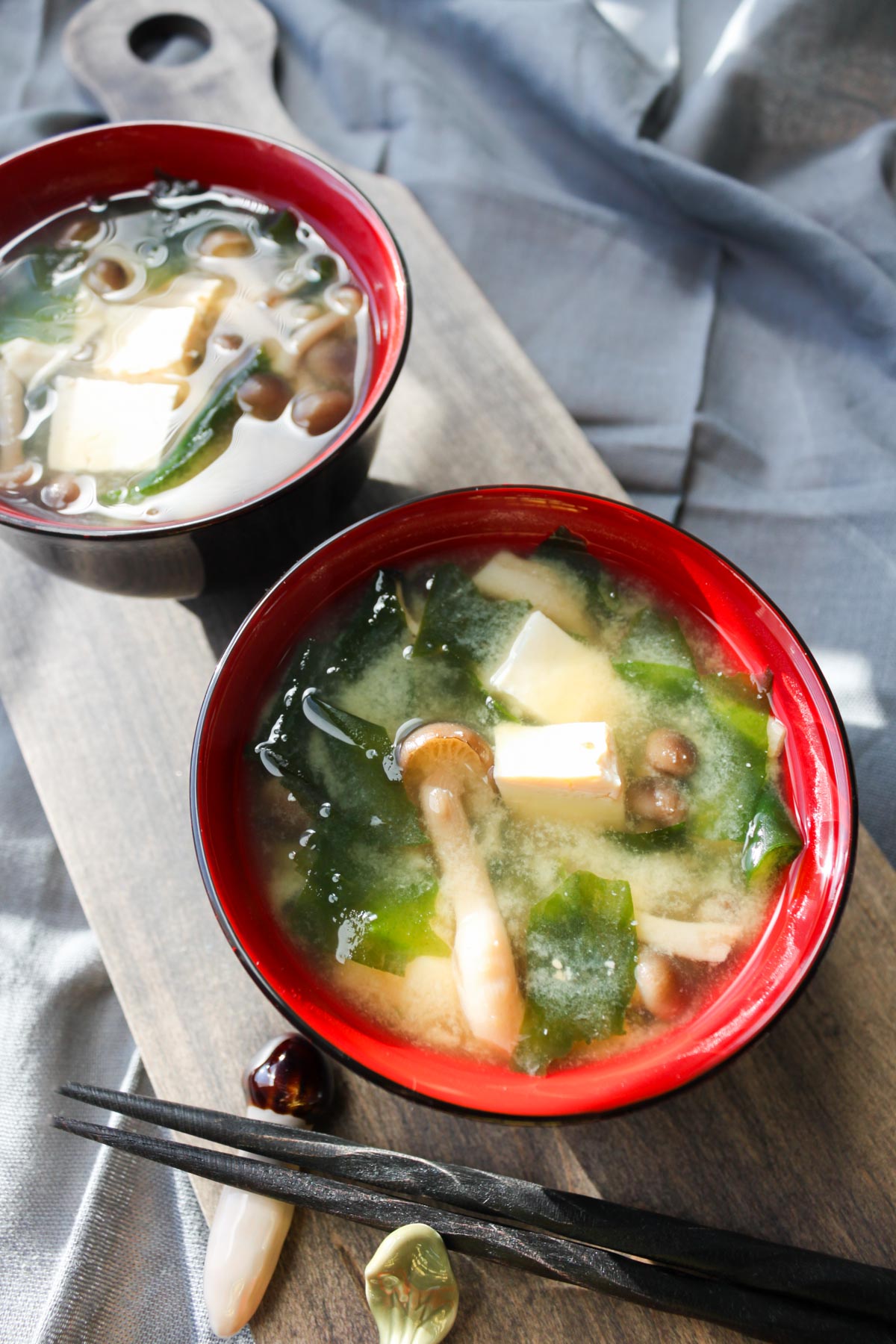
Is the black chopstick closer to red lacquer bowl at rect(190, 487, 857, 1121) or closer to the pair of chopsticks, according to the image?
the pair of chopsticks

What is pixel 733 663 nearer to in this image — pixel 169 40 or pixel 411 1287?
pixel 411 1287

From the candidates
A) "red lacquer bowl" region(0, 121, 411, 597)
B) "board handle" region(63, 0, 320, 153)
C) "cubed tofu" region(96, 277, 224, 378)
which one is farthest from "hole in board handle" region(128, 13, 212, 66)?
"cubed tofu" region(96, 277, 224, 378)

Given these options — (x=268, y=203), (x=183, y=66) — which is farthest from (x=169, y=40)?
(x=268, y=203)

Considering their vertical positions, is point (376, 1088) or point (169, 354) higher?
point (169, 354)

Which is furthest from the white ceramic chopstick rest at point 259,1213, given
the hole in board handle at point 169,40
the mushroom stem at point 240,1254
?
the hole in board handle at point 169,40

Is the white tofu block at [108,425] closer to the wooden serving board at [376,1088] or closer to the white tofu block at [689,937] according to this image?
the wooden serving board at [376,1088]

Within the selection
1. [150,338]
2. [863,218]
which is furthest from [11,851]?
[863,218]

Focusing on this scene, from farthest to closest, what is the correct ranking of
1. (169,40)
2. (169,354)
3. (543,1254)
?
(169,40) < (169,354) < (543,1254)

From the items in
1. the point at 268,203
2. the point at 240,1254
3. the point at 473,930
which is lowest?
the point at 240,1254
